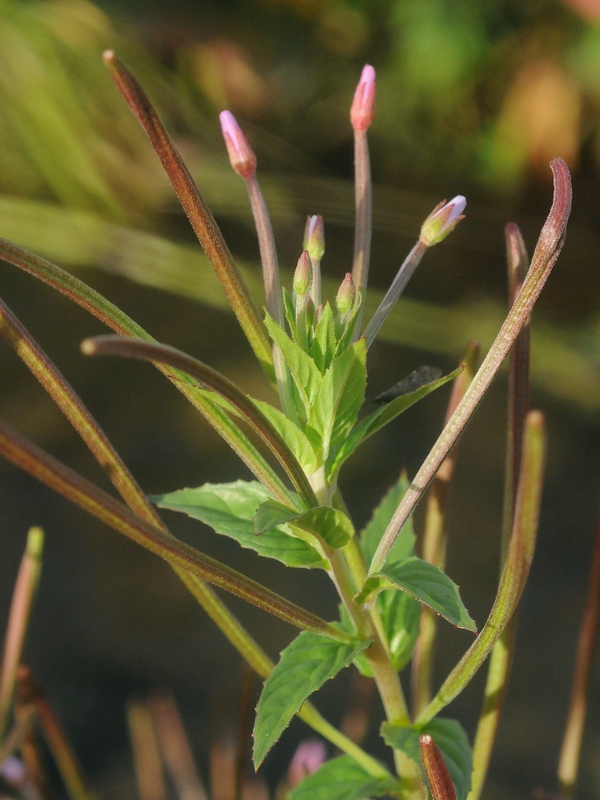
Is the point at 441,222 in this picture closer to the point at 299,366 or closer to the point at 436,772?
the point at 299,366

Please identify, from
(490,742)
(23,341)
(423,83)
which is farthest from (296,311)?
(423,83)

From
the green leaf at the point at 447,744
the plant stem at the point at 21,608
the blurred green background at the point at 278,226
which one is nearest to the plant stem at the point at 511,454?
the green leaf at the point at 447,744

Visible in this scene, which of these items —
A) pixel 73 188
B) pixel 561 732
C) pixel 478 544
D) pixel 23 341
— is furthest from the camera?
pixel 73 188

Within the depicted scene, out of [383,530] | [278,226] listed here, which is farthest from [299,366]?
[278,226]

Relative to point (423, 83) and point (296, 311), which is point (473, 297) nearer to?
point (423, 83)

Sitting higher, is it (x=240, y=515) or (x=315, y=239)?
(x=315, y=239)

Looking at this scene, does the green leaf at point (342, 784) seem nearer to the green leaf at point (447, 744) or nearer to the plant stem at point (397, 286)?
the green leaf at point (447, 744)

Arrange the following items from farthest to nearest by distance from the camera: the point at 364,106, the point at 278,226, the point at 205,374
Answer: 1. the point at 278,226
2. the point at 364,106
3. the point at 205,374
